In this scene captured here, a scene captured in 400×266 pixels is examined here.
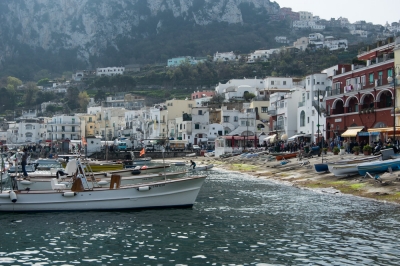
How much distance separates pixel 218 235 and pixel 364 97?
46452 millimetres

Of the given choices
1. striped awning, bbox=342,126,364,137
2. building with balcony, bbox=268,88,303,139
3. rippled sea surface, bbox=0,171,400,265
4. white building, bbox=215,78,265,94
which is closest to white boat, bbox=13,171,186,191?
rippled sea surface, bbox=0,171,400,265

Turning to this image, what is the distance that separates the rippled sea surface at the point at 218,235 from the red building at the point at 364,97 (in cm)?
2851

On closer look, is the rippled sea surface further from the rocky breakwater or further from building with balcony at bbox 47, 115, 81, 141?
building with balcony at bbox 47, 115, 81, 141

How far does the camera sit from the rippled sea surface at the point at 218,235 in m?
18.7

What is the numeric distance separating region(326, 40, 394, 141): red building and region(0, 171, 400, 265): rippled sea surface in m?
28.5

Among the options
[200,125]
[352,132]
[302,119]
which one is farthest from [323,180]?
[200,125]

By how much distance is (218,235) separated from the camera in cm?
2242

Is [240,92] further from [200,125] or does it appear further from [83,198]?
[83,198]

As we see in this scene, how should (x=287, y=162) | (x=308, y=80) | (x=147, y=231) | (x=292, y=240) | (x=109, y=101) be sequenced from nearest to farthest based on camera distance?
(x=292, y=240)
(x=147, y=231)
(x=287, y=162)
(x=308, y=80)
(x=109, y=101)

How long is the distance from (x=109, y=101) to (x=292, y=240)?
162m

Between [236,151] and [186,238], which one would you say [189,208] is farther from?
[236,151]

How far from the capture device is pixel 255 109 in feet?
364

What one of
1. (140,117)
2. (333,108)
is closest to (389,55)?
(333,108)

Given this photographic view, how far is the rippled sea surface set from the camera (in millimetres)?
18719
